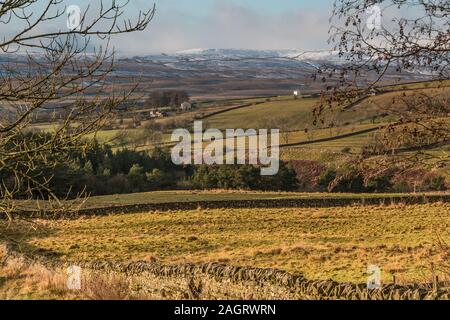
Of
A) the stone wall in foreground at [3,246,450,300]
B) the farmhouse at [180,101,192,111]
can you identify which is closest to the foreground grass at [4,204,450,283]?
the stone wall in foreground at [3,246,450,300]

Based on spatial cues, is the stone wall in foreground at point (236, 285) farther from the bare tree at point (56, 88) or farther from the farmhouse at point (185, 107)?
the farmhouse at point (185, 107)

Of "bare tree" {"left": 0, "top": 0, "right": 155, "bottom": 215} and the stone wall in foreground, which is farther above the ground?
"bare tree" {"left": 0, "top": 0, "right": 155, "bottom": 215}

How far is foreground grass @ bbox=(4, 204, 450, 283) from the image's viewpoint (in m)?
18.4

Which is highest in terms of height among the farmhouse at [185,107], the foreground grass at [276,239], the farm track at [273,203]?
the farmhouse at [185,107]

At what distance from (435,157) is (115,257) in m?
15.7

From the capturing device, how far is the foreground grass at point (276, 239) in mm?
18422

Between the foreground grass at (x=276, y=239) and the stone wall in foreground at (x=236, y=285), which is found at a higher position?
the stone wall in foreground at (x=236, y=285)

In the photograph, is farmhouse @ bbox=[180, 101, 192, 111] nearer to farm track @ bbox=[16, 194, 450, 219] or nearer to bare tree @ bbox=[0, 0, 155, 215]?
farm track @ bbox=[16, 194, 450, 219]

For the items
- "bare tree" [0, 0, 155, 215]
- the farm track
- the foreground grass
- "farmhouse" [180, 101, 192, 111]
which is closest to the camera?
"bare tree" [0, 0, 155, 215]

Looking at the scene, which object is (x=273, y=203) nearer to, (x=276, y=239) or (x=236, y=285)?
(x=276, y=239)

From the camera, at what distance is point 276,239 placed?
25547 mm

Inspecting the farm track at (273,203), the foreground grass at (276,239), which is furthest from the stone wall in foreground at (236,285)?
the farm track at (273,203)

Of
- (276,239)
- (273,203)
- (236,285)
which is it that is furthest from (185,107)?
(236,285)
